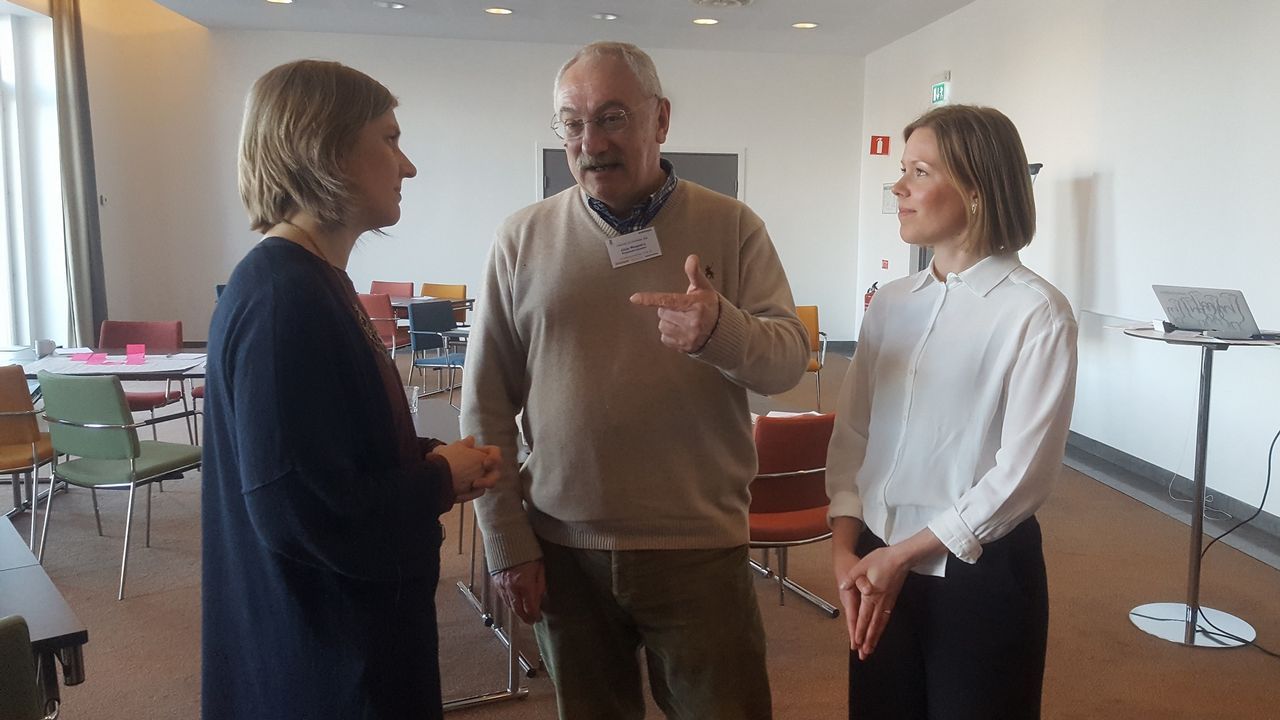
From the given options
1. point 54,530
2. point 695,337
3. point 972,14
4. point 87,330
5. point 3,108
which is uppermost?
point 972,14

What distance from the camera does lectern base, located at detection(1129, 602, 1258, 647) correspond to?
325cm

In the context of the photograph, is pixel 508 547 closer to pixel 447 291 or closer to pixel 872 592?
pixel 872 592

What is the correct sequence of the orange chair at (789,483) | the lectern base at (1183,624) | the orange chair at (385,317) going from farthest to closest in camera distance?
the orange chair at (385,317)
the lectern base at (1183,624)
the orange chair at (789,483)

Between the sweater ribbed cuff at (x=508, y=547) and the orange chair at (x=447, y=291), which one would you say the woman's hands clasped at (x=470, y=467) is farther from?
the orange chair at (x=447, y=291)

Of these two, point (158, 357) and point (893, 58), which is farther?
point (893, 58)

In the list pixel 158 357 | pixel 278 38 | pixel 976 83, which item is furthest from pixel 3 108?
pixel 976 83

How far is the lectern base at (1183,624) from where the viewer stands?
3252 mm

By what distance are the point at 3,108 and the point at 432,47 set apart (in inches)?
157

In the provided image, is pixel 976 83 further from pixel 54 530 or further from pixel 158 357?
pixel 54 530

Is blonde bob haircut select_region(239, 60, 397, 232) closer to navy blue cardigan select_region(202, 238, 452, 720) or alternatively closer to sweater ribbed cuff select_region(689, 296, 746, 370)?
navy blue cardigan select_region(202, 238, 452, 720)

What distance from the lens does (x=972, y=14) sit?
7.43 metres

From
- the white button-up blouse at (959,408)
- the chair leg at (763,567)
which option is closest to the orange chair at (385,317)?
the chair leg at (763,567)

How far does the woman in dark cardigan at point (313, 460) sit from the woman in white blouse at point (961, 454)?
0.67 metres

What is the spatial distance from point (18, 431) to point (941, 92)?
7281mm
